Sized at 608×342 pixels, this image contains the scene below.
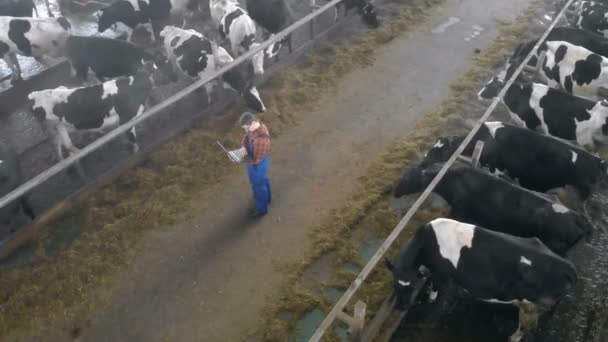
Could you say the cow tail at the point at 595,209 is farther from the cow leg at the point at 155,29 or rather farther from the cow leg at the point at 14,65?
the cow leg at the point at 14,65

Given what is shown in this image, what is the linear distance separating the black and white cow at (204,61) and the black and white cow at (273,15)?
1.44 m

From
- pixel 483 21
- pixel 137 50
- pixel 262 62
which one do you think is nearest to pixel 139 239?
pixel 137 50

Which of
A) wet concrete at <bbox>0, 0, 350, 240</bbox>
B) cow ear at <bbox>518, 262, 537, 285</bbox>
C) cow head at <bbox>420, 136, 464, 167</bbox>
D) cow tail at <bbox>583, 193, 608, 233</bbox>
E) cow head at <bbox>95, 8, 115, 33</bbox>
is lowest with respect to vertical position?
cow tail at <bbox>583, 193, 608, 233</bbox>

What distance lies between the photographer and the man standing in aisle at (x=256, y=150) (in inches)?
254

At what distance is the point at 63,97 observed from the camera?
7.73 metres

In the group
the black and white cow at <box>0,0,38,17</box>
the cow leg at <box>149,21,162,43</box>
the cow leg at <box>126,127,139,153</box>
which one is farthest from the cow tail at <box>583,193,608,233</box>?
the black and white cow at <box>0,0,38,17</box>

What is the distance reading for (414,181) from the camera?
23.3ft

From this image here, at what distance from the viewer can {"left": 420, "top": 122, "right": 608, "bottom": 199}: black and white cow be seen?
264 inches

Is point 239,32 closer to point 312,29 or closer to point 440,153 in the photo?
point 312,29

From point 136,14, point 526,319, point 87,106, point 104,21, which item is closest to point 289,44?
point 136,14

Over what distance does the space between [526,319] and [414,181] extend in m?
2.33

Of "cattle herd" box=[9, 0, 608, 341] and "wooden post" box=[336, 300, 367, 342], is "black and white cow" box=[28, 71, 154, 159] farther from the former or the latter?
"wooden post" box=[336, 300, 367, 342]

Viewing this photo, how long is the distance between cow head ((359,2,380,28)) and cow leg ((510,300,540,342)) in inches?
325

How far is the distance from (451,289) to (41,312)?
501 cm
